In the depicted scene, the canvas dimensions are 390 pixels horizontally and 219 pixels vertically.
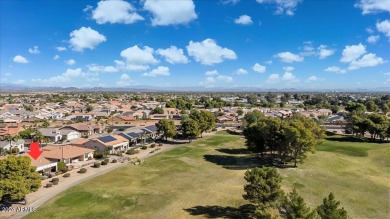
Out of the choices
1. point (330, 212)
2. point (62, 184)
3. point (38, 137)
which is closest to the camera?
point (330, 212)

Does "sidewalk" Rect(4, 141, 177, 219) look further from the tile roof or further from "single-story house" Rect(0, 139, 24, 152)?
"single-story house" Rect(0, 139, 24, 152)

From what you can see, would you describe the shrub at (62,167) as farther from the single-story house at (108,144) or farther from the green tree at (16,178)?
the single-story house at (108,144)

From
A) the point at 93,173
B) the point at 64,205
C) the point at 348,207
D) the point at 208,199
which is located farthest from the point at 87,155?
the point at 348,207

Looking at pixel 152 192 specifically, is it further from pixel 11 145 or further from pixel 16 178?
pixel 11 145

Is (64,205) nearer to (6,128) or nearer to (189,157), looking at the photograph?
(189,157)

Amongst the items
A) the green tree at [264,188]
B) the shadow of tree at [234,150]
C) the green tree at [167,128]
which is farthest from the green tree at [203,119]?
the green tree at [264,188]

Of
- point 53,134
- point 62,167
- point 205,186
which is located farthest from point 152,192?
point 53,134
